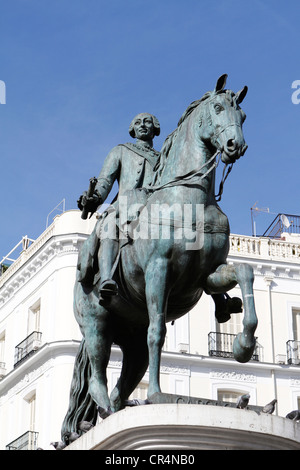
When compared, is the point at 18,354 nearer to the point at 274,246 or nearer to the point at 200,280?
the point at 274,246

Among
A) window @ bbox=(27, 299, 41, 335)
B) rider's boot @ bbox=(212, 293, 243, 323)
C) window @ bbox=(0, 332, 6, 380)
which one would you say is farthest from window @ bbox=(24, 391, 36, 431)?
rider's boot @ bbox=(212, 293, 243, 323)

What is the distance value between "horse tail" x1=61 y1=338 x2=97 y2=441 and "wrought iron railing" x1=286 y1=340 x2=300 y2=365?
31526 millimetres

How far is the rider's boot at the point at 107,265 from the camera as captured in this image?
1141cm

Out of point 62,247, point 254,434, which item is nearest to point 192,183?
point 254,434

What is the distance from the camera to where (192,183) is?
11406mm

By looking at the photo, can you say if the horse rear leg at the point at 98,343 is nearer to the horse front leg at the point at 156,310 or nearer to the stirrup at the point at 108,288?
the stirrup at the point at 108,288

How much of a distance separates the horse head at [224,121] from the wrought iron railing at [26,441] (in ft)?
98.7

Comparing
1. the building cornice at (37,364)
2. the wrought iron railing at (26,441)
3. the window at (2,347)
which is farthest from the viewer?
the window at (2,347)

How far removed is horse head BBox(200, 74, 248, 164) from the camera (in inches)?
437

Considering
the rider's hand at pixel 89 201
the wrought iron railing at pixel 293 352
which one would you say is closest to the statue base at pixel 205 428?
the rider's hand at pixel 89 201

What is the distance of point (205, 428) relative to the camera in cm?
992

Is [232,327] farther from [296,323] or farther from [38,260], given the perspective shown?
[38,260]

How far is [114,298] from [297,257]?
114 ft
